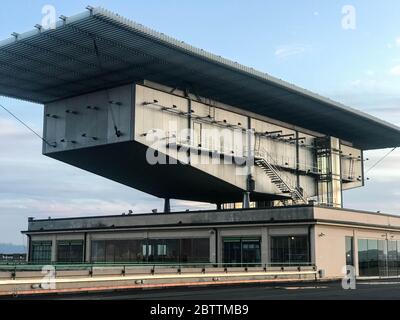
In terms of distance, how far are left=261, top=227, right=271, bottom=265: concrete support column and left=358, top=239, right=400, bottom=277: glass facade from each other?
Answer: 29.3 ft

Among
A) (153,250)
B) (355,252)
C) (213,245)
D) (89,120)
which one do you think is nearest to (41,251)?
(153,250)

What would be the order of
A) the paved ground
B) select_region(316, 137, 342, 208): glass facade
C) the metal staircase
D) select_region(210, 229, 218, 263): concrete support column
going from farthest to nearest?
select_region(316, 137, 342, 208): glass facade
the metal staircase
select_region(210, 229, 218, 263): concrete support column
the paved ground

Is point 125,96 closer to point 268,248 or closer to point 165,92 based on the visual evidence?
point 165,92

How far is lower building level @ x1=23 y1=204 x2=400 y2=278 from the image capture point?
49188 mm

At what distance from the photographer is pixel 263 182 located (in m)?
67.9

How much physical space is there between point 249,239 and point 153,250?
10755 millimetres

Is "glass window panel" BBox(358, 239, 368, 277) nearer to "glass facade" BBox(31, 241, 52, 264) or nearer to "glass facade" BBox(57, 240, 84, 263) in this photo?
"glass facade" BBox(57, 240, 84, 263)

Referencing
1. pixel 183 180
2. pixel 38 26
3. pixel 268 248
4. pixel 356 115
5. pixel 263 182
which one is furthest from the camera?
pixel 356 115

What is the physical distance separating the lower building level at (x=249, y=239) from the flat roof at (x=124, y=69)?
522 inches

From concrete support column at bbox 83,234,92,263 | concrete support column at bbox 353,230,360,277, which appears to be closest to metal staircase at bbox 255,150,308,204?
concrete support column at bbox 353,230,360,277

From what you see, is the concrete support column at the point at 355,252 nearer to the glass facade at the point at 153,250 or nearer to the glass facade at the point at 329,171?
the glass facade at the point at 153,250

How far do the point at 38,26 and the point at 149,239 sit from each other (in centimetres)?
2345

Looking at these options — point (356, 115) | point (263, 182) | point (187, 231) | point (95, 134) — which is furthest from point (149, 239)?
point (356, 115)

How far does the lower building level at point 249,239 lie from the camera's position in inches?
1937
